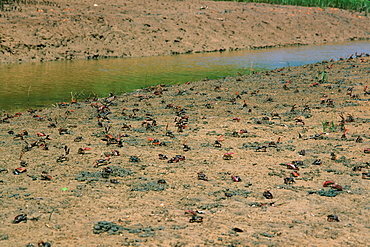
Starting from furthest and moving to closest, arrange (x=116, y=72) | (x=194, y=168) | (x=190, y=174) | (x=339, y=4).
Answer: (x=339, y=4), (x=116, y=72), (x=194, y=168), (x=190, y=174)

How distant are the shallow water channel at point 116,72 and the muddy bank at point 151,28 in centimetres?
112

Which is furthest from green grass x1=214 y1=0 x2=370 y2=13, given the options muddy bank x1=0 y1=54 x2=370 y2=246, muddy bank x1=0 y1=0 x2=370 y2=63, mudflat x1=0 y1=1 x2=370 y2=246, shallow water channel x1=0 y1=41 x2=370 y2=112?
muddy bank x1=0 y1=54 x2=370 y2=246

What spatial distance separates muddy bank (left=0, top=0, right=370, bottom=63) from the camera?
16938 mm

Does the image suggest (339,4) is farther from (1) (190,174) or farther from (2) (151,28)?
(1) (190,174)

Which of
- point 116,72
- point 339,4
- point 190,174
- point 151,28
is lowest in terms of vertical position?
point 116,72

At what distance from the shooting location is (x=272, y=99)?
28.9 ft

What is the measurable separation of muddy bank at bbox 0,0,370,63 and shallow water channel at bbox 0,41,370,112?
1.12 meters

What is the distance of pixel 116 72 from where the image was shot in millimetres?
13797

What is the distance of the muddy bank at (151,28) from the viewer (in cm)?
1694

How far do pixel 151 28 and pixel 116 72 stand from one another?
6.35 metres

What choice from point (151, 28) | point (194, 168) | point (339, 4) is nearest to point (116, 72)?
point (151, 28)

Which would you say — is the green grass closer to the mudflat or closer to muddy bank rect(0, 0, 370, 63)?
muddy bank rect(0, 0, 370, 63)

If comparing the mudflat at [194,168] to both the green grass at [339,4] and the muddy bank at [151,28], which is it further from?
the green grass at [339,4]

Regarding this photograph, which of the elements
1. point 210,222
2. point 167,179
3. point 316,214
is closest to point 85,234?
point 210,222
